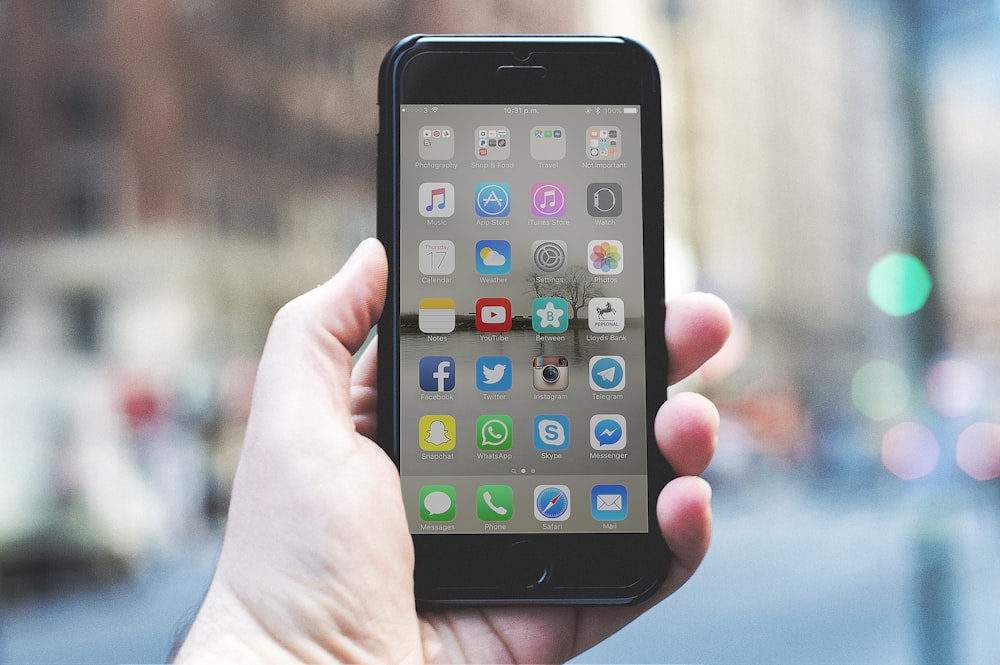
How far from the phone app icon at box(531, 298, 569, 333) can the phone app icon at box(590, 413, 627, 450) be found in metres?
0.18

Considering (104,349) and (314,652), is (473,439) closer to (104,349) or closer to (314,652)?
(314,652)

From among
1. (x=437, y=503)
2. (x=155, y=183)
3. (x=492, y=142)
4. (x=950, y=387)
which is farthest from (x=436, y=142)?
(x=155, y=183)

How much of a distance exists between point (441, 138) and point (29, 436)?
582cm

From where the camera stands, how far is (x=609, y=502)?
1905 mm

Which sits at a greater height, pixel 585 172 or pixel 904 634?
pixel 585 172

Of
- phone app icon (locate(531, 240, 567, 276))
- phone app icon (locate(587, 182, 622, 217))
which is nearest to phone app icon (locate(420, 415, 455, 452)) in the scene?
phone app icon (locate(531, 240, 567, 276))

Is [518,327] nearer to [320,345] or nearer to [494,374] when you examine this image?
[494,374]

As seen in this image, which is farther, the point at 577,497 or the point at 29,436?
the point at 29,436

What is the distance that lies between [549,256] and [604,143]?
0.25 m

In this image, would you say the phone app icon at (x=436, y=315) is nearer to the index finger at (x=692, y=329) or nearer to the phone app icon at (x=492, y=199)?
the phone app icon at (x=492, y=199)

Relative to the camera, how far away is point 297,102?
1811 centimetres

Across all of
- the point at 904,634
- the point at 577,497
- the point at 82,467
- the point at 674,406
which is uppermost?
the point at 674,406

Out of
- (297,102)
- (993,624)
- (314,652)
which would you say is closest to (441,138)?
(314,652)

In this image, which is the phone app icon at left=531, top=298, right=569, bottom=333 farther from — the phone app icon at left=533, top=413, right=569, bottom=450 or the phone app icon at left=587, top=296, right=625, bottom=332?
the phone app icon at left=533, top=413, right=569, bottom=450
